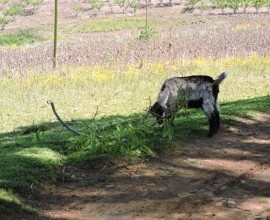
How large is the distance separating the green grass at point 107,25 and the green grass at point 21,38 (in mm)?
7032

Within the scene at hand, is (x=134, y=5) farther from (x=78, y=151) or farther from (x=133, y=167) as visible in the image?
(x=133, y=167)

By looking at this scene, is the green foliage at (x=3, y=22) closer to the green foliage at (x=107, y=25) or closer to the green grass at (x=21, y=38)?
the green foliage at (x=107, y=25)

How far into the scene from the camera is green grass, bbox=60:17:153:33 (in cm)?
6625

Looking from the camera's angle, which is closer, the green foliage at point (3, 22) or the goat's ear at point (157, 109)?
the goat's ear at point (157, 109)

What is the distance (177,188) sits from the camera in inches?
268

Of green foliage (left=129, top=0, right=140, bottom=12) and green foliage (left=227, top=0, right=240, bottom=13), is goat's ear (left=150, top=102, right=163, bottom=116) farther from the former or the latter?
green foliage (left=129, top=0, right=140, bottom=12)

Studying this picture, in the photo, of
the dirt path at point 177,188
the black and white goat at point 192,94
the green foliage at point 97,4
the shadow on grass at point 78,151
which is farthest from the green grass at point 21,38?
the dirt path at point 177,188

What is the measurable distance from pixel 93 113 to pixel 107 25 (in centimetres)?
5344

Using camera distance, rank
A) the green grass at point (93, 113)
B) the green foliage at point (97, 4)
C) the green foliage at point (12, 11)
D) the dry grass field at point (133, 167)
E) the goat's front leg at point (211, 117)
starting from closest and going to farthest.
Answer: the dry grass field at point (133, 167) < the green grass at point (93, 113) < the goat's front leg at point (211, 117) < the green foliage at point (12, 11) < the green foliage at point (97, 4)

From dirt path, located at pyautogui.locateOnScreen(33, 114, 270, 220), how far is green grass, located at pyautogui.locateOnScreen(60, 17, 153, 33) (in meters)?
58.2

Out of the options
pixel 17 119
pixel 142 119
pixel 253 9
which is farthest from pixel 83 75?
pixel 253 9

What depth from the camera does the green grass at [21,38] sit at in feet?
177

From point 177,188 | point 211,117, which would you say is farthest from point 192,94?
point 177,188

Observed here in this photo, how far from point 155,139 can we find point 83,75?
1273 cm
